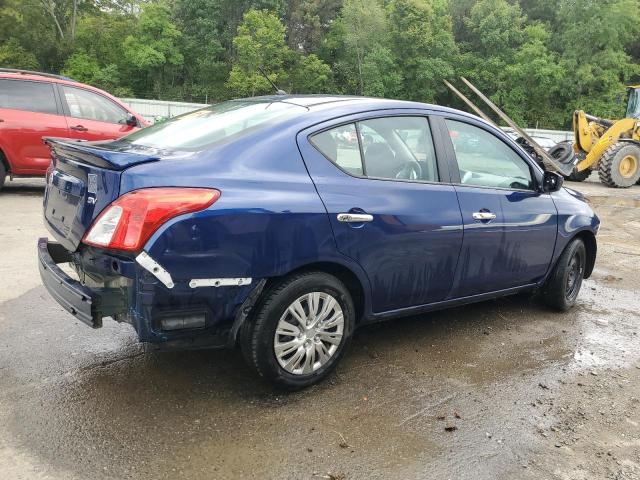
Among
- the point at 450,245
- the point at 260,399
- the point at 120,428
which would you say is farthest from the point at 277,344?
the point at 450,245

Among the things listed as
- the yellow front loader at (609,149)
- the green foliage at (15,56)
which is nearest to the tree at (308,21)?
the green foliage at (15,56)

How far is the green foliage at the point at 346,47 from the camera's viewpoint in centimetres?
4344

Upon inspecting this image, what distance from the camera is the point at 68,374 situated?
3.20 m

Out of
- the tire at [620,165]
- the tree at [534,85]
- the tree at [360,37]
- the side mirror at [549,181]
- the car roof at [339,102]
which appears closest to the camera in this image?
the car roof at [339,102]

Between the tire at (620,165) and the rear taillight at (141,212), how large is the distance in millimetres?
14905

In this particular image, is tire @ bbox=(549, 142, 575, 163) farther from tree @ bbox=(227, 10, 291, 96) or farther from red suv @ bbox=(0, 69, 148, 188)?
tree @ bbox=(227, 10, 291, 96)

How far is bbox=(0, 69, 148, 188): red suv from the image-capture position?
26.5 ft

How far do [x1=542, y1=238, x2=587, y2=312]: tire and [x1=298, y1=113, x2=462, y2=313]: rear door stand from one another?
4.77 ft

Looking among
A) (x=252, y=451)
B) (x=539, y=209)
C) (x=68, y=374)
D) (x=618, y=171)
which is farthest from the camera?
(x=618, y=171)

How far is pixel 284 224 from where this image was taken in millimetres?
2820

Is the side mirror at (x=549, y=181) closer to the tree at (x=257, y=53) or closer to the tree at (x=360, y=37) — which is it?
the tree at (x=257, y=53)

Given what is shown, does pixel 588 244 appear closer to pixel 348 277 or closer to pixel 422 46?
pixel 348 277

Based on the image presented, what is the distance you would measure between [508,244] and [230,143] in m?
2.21

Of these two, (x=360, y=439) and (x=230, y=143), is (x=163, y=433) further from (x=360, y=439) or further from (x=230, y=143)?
(x=230, y=143)
